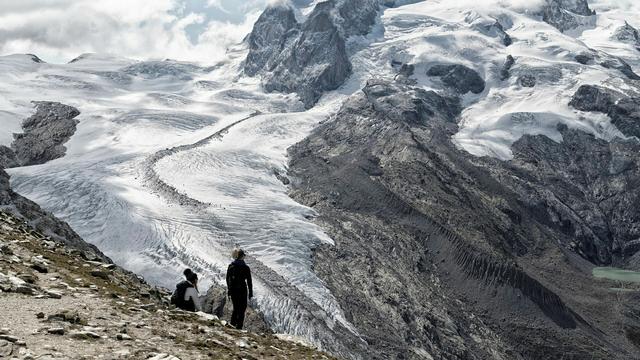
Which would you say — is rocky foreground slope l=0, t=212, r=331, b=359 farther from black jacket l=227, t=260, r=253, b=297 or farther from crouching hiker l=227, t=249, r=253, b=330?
black jacket l=227, t=260, r=253, b=297

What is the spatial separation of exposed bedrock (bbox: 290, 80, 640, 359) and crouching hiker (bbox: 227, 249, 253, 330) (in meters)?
50.9

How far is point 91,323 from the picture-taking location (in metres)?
13.7

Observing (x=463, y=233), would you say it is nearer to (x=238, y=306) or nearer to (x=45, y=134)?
(x=45, y=134)

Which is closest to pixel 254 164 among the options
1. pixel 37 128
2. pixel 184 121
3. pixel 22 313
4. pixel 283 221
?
pixel 283 221

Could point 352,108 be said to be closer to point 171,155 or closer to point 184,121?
point 184,121

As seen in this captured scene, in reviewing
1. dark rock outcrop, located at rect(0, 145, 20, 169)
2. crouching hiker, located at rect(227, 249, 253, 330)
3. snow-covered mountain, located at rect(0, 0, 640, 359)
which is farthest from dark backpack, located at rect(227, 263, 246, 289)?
dark rock outcrop, located at rect(0, 145, 20, 169)

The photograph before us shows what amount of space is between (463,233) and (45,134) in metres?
83.5

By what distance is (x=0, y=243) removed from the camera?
1839 cm

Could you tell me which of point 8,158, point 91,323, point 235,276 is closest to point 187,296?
point 235,276

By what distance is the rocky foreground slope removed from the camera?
12203mm

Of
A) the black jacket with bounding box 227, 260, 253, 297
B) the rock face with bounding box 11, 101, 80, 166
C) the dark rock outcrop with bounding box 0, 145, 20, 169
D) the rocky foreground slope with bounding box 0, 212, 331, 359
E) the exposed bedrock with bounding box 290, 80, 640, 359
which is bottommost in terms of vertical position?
the exposed bedrock with bounding box 290, 80, 640, 359

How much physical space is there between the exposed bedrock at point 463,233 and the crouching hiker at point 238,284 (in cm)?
5089

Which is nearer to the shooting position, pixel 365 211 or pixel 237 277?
pixel 237 277

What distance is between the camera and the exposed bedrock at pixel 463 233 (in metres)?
81.4
